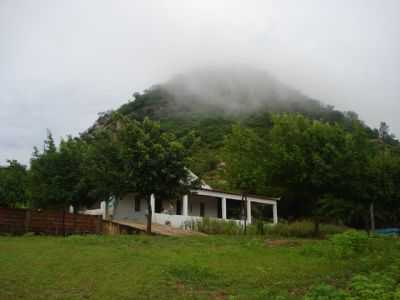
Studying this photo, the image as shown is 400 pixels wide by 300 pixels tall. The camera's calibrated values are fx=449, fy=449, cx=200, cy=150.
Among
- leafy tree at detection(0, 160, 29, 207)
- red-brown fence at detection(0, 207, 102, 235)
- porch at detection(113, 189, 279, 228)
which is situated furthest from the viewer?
leafy tree at detection(0, 160, 29, 207)

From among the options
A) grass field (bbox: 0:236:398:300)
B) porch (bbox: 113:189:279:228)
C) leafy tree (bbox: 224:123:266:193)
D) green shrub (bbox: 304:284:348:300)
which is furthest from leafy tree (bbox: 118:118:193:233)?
green shrub (bbox: 304:284:348:300)

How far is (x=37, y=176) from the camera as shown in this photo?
1008 inches

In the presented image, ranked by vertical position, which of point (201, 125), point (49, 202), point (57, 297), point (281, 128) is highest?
point (201, 125)

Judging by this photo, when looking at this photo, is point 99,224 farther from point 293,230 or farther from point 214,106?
point 214,106

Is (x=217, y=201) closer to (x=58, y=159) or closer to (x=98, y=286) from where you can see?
(x=58, y=159)

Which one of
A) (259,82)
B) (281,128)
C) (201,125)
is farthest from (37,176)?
(259,82)

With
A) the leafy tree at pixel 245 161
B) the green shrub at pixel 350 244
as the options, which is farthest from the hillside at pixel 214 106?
the green shrub at pixel 350 244

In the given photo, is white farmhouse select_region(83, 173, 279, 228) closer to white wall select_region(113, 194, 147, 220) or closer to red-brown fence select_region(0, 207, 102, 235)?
white wall select_region(113, 194, 147, 220)

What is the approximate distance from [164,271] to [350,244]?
629cm

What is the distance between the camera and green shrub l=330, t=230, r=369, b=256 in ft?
43.9

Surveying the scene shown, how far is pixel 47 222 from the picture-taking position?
2150 cm

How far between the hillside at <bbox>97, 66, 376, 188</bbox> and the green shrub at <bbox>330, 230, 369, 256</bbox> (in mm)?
39337

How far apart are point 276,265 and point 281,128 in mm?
15513

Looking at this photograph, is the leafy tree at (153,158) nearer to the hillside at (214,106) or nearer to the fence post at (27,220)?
the fence post at (27,220)
